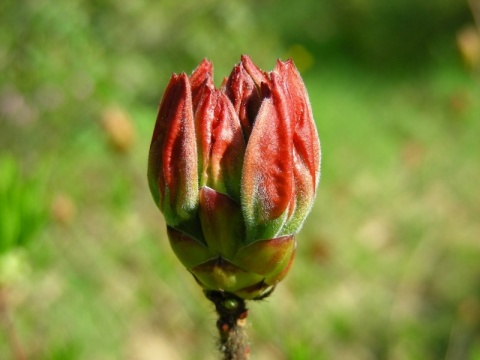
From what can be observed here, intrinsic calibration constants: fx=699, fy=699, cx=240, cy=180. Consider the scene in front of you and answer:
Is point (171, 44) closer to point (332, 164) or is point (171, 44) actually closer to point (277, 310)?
point (332, 164)

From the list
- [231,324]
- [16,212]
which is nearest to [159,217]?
[16,212]

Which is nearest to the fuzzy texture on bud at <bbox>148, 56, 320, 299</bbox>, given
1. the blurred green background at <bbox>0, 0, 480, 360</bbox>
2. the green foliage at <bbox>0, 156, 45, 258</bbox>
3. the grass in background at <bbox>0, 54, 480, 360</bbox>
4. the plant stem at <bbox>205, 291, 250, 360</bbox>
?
the plant stem at <bbox>205, 291, 250, 360</bbox>

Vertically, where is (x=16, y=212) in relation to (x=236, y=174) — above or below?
above

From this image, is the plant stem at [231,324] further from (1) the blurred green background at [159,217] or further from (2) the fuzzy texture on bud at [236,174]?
(1) the blurred green background at [159,217]

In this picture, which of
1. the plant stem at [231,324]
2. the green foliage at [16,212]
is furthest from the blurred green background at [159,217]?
the plant stem at [231,324]

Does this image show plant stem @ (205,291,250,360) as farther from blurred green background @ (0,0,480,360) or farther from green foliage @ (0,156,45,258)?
green foliage @ (0,156,45,258)

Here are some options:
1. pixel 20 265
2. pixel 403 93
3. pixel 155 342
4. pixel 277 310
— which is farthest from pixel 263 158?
pixel 403 93

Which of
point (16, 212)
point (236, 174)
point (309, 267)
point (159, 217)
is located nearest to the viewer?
point (236, 174)

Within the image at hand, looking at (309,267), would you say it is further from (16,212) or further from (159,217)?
(16,212)
